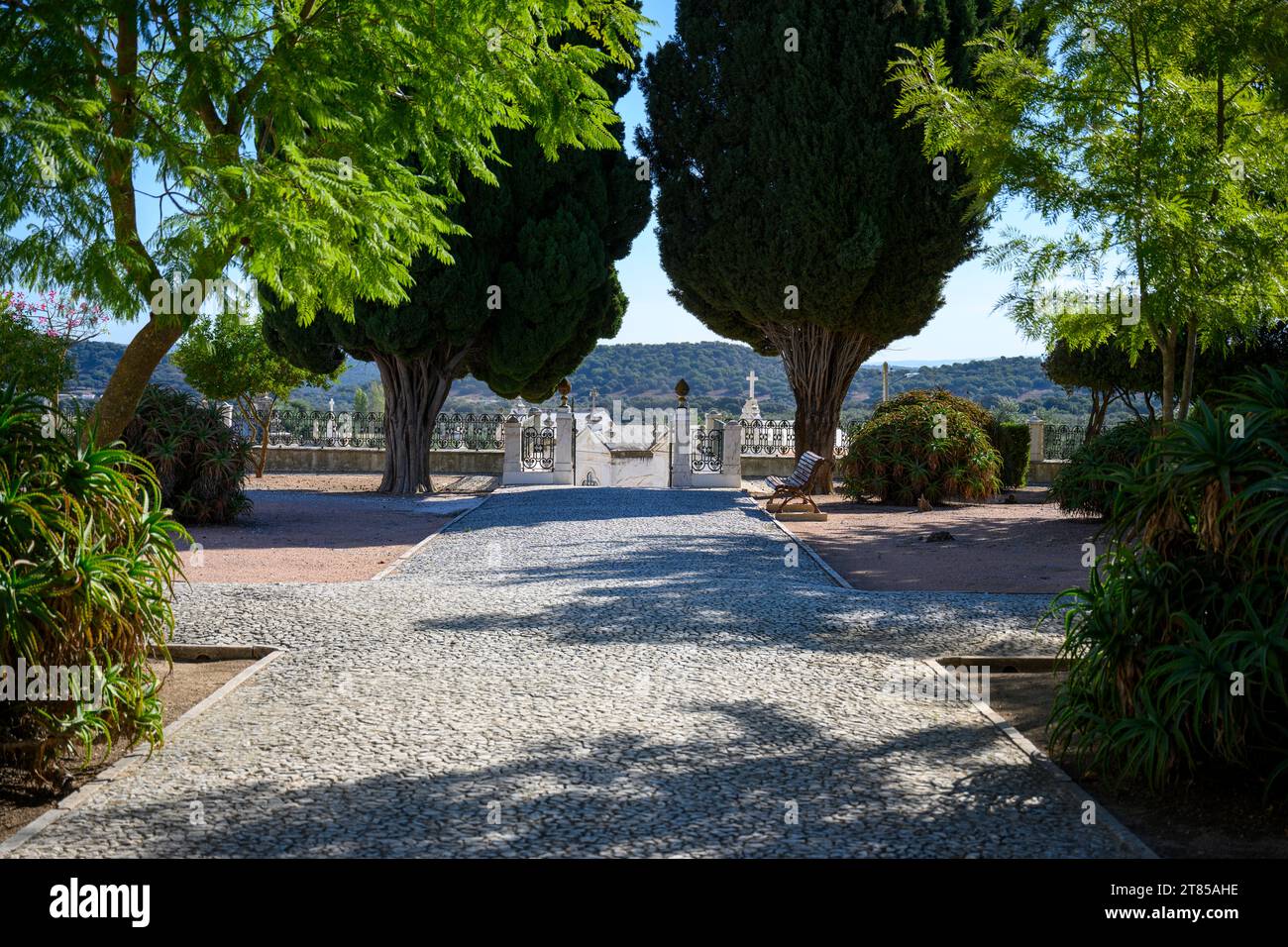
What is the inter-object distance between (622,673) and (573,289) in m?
15.2

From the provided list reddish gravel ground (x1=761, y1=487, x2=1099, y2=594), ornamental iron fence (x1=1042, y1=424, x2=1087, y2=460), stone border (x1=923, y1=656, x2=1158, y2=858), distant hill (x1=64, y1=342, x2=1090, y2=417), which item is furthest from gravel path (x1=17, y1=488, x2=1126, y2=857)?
distant hill (x1=64, y1=342, x2=1090, y2=417)

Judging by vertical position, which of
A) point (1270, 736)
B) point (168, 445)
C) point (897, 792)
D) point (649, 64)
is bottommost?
point (897, 792)

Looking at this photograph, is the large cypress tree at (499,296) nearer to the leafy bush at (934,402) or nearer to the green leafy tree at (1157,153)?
the leafy bush at (934,402)

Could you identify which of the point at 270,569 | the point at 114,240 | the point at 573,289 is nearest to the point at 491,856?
the point at 114,240

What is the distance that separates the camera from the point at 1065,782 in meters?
5.07

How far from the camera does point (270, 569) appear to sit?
11625 mm

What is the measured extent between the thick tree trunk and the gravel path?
1349 centimetres

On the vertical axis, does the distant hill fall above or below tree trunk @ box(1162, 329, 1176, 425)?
above

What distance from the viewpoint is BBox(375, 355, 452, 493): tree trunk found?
22516 millimetres

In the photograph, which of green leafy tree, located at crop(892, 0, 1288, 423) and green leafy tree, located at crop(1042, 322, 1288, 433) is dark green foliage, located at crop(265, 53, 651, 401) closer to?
green leafy tree, located at crop(1042, 322, 1288, 433)

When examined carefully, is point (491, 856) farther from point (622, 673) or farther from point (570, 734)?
point (622, 673)

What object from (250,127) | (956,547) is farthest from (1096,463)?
(250,127)

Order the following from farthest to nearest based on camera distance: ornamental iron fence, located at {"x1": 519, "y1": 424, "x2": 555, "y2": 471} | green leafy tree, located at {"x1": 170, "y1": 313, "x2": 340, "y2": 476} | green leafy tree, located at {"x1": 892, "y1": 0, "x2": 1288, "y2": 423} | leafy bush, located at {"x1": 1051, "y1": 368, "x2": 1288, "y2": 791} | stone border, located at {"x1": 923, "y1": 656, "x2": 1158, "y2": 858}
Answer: ornamental iron fence, located at {"x1": 519, "y1": 424, "x2": 555, "y2": 471} → green leafy tree, located at {"x1": 170, "y1": 313, "x2": 340, "y2": 476} → green leafy tree, located at {"x1": 892, "y1": 0, "x2": 1288, "y2": 423} → leafy bush, located at {"x1": 1051, "y1": 368, "x2": 1288, "y2": 791} → stone border, located at {"x1": 923, "y1": 656, "x2": 1158, "y2": 858}

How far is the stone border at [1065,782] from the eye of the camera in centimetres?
431
